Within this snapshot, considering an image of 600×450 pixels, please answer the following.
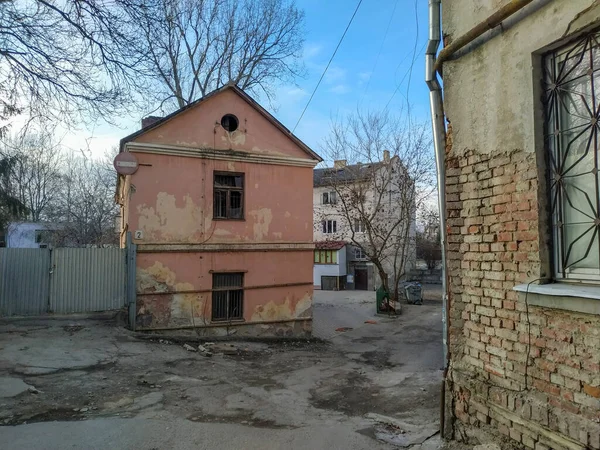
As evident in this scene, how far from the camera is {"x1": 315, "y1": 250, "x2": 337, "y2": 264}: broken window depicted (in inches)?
1309

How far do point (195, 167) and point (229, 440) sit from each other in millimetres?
9047

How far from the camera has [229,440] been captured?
14.6 feet

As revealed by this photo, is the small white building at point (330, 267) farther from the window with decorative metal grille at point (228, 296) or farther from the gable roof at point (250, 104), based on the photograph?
the window with decorative metal grille at point (228, 296)

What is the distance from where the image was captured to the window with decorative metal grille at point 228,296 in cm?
1258

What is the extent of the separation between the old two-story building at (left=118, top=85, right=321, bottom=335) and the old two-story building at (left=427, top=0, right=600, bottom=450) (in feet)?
30.2

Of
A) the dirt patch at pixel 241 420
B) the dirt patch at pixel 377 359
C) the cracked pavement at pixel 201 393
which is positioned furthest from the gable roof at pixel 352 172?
the dirt patch at pixel 241 420

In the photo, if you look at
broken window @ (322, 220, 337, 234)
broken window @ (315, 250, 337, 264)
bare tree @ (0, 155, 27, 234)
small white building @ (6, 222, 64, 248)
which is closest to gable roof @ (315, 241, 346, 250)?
broken window @ (315, 250, 337, 264)

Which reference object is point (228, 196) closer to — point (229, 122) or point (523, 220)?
point (229, 122)

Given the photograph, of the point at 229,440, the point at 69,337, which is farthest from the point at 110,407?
the point at 69,337

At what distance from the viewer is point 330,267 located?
110 ft

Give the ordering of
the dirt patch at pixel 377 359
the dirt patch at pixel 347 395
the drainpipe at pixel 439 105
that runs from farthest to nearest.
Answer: the dirt patch at pixel 377 359, the dirt patch at pixel 347 395, the drainpipe at pixel 439 105

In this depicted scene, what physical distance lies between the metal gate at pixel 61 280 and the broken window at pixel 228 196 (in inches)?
115

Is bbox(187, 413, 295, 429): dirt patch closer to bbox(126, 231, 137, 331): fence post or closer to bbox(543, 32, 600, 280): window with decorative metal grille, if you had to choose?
bbox(543, 32, 600, 280): window with decorative metal grille

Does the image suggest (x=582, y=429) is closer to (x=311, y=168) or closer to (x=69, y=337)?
(x=69, y=337)
